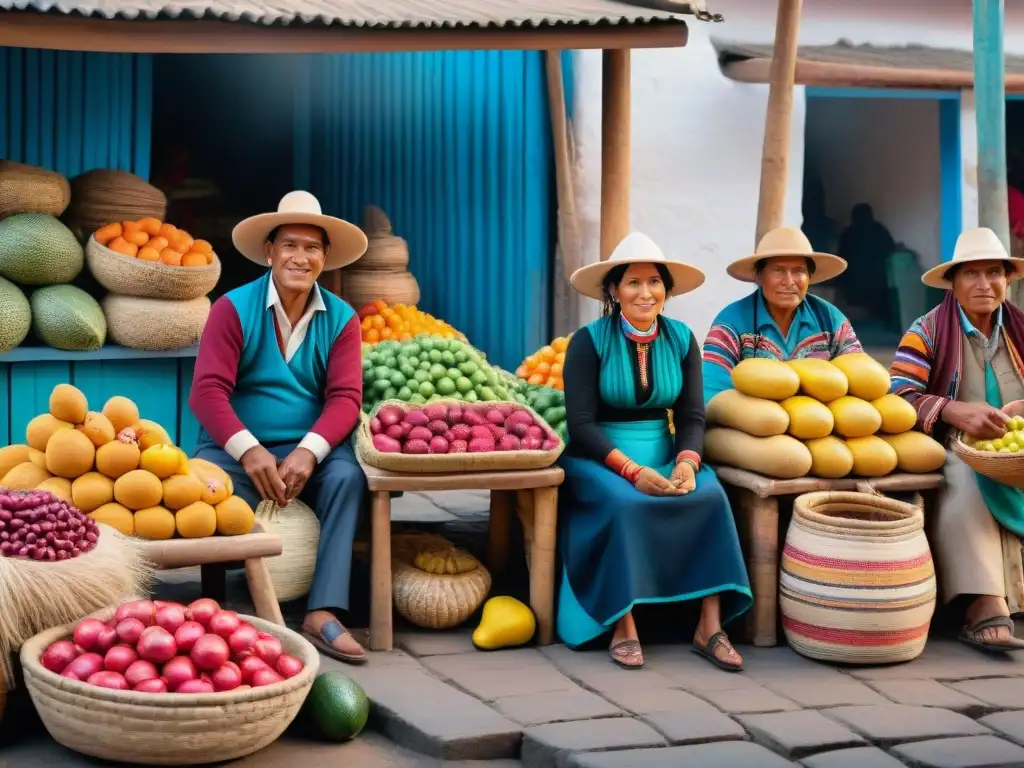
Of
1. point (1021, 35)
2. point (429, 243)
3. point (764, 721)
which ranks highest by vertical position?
point (1021, 35)

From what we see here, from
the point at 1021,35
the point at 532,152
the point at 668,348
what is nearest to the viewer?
the point at 668,348

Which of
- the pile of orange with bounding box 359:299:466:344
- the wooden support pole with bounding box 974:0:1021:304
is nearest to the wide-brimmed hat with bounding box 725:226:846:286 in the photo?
the wooden support pole with bounding box 974:0:1021:304

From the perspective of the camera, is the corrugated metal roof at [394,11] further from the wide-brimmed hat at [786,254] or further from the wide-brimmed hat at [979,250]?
the wide-brimmed hat at [979,250]

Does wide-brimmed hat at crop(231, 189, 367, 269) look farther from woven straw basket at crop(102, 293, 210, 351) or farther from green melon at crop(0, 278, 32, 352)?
green melon at crop(0, 278, 32, 352)

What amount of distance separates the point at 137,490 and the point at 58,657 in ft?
2.51

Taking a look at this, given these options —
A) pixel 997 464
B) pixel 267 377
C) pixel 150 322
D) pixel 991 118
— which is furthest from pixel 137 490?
pixel 991 118

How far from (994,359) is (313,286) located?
9.61 feet

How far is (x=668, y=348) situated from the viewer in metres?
5.64

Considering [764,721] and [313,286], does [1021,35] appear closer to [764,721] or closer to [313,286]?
[313,286]

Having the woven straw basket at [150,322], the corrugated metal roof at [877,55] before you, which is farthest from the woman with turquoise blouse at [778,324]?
the corrugated metal roof at [877,55]

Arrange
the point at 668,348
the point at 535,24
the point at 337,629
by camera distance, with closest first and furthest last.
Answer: the point at 337,629, the point at 668,348, the point at 535,24

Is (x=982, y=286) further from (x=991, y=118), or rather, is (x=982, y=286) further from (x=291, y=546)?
(x=291, y=546)

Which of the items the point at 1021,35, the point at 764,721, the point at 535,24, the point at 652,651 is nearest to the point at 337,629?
the point at 652,651

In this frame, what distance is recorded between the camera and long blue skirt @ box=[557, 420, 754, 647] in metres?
5.23
